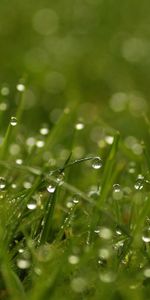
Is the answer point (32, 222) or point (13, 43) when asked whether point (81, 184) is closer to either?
point (32, 222)

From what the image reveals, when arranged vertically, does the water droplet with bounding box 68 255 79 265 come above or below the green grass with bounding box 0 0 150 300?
above

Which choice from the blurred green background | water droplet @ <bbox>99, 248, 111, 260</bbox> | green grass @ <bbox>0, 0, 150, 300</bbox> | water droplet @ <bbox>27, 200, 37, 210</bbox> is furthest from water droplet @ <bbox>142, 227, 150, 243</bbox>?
the blurred green background

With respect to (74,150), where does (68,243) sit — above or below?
above

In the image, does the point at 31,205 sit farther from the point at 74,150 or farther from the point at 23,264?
the point at 74,150

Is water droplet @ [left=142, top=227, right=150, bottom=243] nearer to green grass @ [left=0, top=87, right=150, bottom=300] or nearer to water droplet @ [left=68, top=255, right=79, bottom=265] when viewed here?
green grass @ [left=0, top=87, right=150, bottom=300]

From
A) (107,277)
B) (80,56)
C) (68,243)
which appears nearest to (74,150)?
(68,243)

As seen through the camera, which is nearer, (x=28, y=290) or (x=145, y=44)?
(x=28, y=290)

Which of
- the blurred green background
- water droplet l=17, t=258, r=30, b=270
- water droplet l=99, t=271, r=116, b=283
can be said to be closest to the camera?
water droplet l=99, t=271, r=116, b=283

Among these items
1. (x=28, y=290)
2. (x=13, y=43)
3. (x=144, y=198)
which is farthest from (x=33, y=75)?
(x=28, y=290)
